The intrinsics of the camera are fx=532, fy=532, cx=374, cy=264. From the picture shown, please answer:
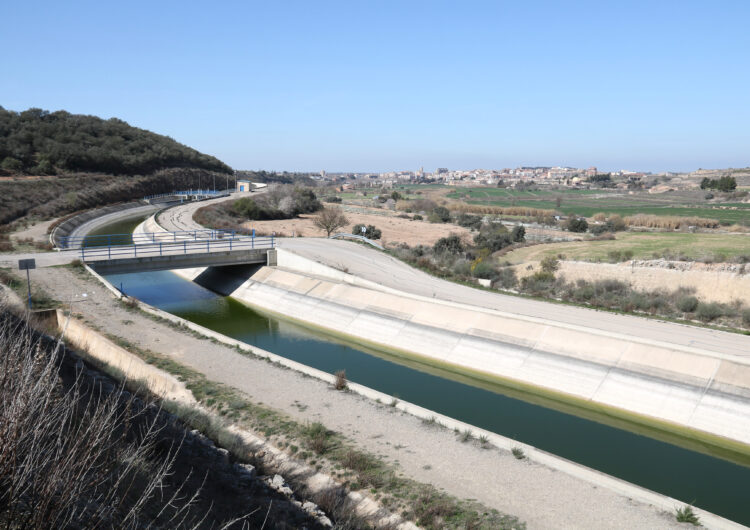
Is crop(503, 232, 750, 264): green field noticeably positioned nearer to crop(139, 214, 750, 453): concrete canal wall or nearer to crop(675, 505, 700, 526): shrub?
crop(139, 214, 750, 453): concrete canal wall

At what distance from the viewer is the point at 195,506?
7.84 m

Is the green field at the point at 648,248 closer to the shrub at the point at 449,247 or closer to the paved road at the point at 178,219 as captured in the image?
the shrub at the point at 449,247

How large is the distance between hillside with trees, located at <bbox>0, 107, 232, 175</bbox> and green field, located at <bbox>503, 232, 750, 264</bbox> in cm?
6264

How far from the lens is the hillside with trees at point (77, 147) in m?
70.4

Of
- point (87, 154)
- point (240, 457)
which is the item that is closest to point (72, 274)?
point (240, 457)

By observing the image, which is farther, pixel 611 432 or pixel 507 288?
pixel 507 288

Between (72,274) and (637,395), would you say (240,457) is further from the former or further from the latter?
(72,274)

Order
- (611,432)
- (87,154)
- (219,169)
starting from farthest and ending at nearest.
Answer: (219,169), (87,154), (611,432)

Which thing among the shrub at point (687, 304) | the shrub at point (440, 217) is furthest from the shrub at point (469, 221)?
the shrub at point (687, 304)

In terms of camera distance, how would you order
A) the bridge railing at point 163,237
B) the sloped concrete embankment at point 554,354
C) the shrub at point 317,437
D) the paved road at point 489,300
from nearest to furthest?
the shrub at point 317,437 → the sloped concrete embankment at point 554,354 → the paved road at point 489,300 → the bridge railing at point 163,237

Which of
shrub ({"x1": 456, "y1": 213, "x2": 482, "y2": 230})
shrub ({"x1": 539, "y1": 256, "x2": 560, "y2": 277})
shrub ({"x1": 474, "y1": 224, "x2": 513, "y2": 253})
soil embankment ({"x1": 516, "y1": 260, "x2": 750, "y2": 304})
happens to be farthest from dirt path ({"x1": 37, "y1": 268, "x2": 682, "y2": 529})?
shrub ({"x1": 456, "y1": 213, "x2": 482, "y2": 230})

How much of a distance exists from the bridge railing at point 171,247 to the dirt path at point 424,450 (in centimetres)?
1139

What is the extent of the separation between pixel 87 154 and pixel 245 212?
33.3 metres

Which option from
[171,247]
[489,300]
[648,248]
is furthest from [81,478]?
[648,248]
